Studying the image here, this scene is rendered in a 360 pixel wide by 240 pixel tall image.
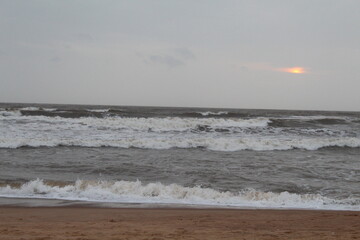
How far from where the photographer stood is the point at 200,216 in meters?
5.84

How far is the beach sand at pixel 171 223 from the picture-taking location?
4.33 metres

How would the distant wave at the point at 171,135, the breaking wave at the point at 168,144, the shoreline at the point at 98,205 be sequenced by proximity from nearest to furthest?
1. the shoreline at the point at 98,205
2. the breaking wave at the point at 168,144
3. the distant wave at the point at 171,135

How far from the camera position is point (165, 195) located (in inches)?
301

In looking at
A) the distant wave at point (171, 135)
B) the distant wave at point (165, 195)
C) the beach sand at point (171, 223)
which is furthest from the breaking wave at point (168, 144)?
the beach sand at point (171, 223)

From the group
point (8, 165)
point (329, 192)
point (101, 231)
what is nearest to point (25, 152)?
point (8, 165)

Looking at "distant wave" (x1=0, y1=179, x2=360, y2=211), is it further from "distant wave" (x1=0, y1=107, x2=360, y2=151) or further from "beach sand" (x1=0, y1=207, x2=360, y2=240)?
"distant wave" (x1=0, y1=107, x2=360, y2=151)

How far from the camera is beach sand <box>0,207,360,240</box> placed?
4332 mm

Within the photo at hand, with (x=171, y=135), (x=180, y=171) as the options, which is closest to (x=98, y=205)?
(x=180, y=171)

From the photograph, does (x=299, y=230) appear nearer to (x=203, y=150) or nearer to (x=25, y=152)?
(x=203, y=150)

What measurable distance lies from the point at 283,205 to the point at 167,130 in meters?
14.8

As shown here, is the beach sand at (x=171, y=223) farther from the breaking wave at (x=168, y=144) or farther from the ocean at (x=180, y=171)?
the breaking wave at (x=168, y=144)

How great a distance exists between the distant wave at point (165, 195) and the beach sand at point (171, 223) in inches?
31.4

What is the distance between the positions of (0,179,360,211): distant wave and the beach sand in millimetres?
798

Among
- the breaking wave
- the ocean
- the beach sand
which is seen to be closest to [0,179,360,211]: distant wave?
the ocean
